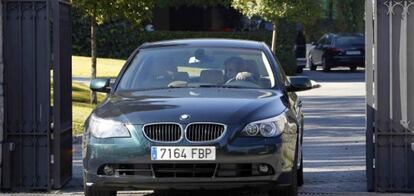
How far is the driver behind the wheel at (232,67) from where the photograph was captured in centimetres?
889

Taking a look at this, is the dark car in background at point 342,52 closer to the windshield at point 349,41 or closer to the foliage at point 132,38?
the windshield at point 349,41

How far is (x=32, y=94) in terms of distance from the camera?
9141 mm

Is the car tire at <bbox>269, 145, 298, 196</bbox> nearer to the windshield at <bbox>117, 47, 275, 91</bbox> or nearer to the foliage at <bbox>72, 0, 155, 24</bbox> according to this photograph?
the windshield at <bbox>117, 47, 275, 91</bbox>

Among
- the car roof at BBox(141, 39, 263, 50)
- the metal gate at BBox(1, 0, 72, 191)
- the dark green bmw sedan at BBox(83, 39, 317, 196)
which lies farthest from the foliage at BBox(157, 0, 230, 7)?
the dark green bmw sedan at BBox(83, 39, 317, 196)

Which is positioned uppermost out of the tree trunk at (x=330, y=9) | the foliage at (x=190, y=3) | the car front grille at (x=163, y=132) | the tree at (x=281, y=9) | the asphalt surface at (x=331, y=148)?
the tree trunk at (x=330, y=9)

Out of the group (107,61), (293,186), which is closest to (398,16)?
(293,186)

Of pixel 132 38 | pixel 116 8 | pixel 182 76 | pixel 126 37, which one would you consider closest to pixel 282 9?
pixel 132 38

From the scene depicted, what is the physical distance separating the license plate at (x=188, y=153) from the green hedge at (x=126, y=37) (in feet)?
89.0

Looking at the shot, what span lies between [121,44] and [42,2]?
26229 mm

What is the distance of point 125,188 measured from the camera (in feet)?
25.7

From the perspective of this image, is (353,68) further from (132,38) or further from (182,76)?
(182,76)

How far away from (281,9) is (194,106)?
2360 centimetres

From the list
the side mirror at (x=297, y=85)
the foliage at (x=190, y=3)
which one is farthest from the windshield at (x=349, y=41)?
the side mirror at (x=297, y=85)

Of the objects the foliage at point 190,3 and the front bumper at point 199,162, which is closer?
the front bumper at point 199,162
